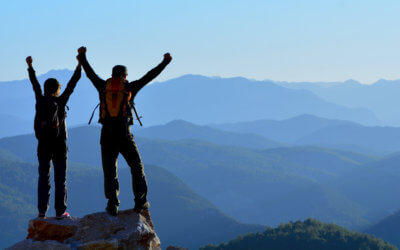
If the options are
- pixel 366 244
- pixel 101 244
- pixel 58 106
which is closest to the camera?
pixel 101 244

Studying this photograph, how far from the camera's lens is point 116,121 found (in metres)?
12.3

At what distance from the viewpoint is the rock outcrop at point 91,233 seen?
12055 mm

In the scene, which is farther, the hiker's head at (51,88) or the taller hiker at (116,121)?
the hiker's head at (51,88)

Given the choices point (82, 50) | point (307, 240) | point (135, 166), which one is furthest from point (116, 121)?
point (307, 240)

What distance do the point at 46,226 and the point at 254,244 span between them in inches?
5232

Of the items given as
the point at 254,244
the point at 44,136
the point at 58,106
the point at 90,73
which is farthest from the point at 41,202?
the point at 254,244

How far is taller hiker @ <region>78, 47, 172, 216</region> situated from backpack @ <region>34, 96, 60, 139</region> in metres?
1.19

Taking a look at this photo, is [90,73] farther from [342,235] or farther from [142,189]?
[342,235]

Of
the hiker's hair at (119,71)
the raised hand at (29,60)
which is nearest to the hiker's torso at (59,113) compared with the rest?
the raised hand at (29,60)

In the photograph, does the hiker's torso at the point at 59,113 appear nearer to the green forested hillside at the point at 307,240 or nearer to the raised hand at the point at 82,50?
the raised hand at the point at 82,50

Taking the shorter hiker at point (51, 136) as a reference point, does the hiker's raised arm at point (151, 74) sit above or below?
above

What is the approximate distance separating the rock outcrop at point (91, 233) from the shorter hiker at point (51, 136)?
451mm

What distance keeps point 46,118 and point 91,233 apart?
307 centimetres

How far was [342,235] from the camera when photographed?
14262 centimetres
